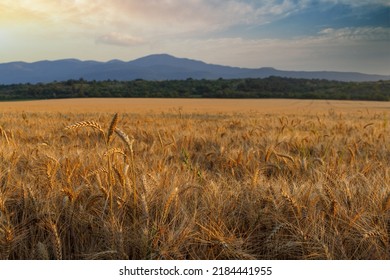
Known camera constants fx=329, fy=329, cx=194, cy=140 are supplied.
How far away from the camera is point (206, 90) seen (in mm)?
48625

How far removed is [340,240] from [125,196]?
3.62ft

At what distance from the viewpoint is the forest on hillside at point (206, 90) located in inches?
1588

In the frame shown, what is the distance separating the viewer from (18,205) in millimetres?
1912

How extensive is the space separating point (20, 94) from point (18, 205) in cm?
4700

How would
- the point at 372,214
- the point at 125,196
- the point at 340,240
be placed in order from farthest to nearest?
the point at 125,196 → the point at 372,214 → the point at 340,240

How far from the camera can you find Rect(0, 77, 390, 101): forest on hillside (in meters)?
40.3

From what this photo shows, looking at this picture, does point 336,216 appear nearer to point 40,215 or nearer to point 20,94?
point 40,215

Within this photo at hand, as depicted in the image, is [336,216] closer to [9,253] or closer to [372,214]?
[372,214]

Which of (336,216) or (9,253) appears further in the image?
(336,216)

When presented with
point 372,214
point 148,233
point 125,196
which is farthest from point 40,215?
point 372,214

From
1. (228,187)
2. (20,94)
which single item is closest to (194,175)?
(228,187)
